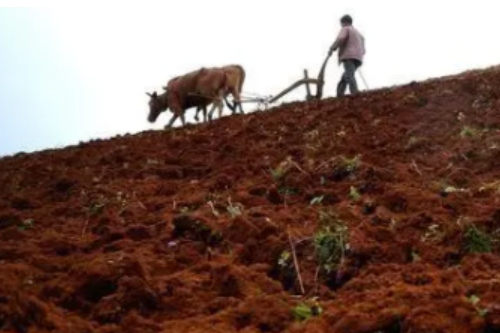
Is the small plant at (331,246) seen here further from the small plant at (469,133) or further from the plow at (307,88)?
the plow at (307,88)

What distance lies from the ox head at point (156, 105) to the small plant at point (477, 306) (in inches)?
512

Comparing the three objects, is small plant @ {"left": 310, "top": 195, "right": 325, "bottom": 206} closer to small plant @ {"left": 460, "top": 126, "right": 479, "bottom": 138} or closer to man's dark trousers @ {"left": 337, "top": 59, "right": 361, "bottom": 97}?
small plant @ {"left": 460, "top": 126, "right": 479, "bottom": 138}

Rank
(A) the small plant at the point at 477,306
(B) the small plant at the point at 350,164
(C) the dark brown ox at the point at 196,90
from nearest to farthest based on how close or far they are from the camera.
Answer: (A) the small plant at the point at 477,306, (B) the small plant at the point at 350,164, (C) the dark brown ox at the point at 196,90

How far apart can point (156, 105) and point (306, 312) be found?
507 inches

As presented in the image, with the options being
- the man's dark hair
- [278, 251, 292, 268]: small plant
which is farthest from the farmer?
[278, 251, 292, 268]: small plant

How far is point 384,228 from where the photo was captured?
177 inches

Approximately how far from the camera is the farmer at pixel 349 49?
12.1m

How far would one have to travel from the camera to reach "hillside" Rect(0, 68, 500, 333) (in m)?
3.50

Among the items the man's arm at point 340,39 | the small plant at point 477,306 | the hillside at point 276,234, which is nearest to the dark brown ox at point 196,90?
the man's arm at point 340,39

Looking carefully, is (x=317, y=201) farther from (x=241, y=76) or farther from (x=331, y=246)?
(x=241, y=76)

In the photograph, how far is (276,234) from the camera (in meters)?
4.64

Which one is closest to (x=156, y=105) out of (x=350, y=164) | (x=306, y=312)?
(x=350, y=164)

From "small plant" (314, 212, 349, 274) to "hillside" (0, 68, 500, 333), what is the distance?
10 millimetres

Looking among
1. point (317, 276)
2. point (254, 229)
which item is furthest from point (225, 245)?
point (317, 276)
